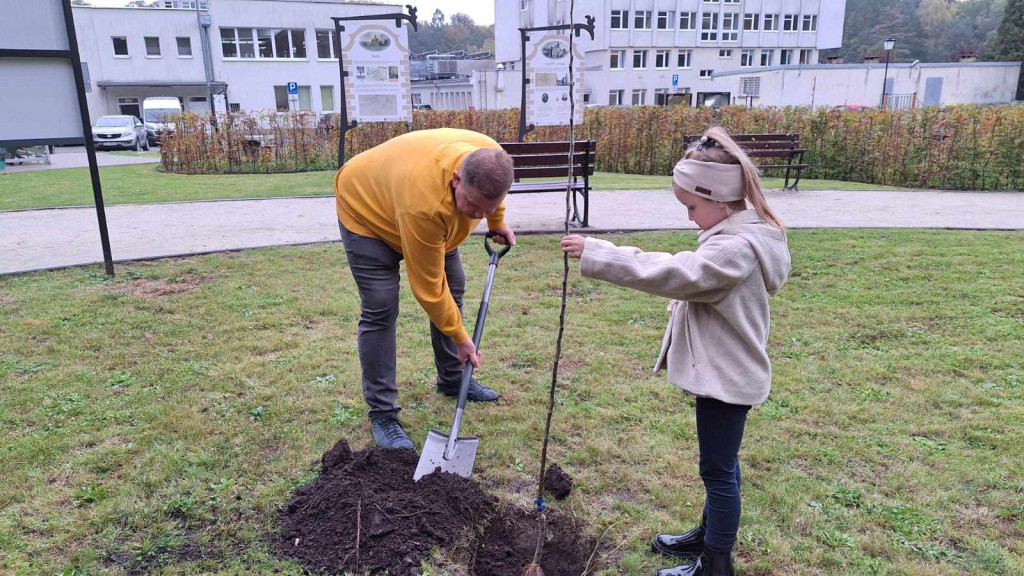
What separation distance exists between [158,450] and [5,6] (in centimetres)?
457

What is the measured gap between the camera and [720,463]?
2.24m

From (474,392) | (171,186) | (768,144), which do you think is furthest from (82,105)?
(768,144)

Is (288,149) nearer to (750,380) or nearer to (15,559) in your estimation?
(15,559)

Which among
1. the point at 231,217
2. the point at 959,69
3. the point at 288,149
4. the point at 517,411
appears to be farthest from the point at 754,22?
the point at 517,411

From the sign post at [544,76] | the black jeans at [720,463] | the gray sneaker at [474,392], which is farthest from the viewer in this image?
the sign post at [544,76]

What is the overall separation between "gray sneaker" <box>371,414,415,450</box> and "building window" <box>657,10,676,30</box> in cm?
5282

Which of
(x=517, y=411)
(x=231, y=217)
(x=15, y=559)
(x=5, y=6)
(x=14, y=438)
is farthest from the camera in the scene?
(x=231, y=217)

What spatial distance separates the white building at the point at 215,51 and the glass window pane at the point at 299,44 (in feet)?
0.18

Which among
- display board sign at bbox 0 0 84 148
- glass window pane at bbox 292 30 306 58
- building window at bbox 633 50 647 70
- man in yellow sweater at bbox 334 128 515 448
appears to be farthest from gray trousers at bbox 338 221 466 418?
building window at bbox 633 50 647 70

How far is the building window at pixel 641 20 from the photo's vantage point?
50.0m

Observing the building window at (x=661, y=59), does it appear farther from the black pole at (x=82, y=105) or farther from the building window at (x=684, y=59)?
the black pole at (x=82, y=105)

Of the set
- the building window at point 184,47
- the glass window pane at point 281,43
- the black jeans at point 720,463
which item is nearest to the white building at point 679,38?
the glass window pane at point 281,43

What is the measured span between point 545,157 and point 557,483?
5629 mm

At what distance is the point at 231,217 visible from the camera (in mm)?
9062
